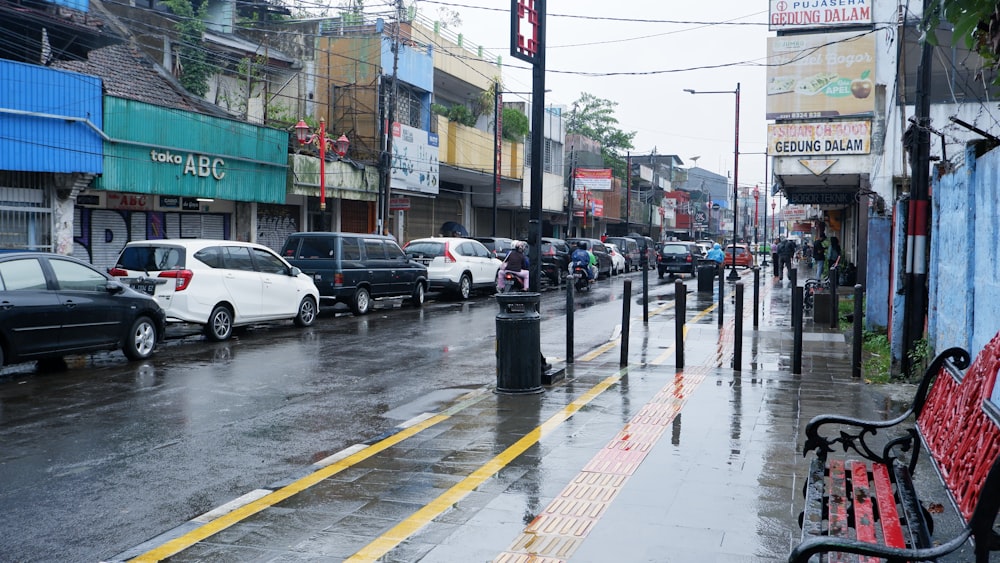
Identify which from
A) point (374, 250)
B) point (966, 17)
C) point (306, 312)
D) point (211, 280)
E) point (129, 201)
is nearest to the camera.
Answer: point (966, 17)

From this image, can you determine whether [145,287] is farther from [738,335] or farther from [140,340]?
[738,335]

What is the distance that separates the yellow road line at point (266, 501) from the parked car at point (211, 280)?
307 inches

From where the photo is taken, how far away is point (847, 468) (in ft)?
17.4

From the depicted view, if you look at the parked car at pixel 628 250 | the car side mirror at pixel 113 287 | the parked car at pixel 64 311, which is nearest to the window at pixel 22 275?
the parked car at pixel 64 311

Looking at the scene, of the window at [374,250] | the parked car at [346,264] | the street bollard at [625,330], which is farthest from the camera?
the window at [374,250]

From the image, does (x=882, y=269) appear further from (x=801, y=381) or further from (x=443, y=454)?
(x=443, y=454)

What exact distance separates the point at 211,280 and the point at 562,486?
10.4m

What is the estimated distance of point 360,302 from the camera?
20031 mm

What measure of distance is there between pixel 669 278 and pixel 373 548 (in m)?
34.4

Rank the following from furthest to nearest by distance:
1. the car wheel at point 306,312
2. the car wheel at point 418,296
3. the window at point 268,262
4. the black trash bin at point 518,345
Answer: the car wheel at point 418,296, the car wheel at point 306,312, the window at point 268,262, the black trash bin at point 518,345

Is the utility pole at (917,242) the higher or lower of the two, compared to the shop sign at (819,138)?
lower

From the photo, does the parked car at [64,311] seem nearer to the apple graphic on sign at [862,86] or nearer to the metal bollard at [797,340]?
the metal bollard at [797,340]

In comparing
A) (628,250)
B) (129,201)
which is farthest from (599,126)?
(129,201)

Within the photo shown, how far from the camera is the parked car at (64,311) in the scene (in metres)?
Result: 10.7
